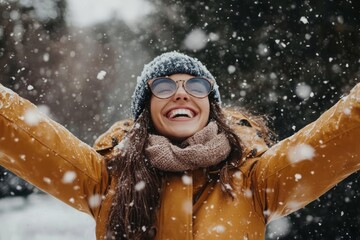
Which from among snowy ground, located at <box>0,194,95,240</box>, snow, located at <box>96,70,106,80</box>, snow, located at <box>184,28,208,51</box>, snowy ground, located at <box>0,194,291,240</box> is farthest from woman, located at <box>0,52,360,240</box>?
snow, located at <box>96,70,106,80</box>

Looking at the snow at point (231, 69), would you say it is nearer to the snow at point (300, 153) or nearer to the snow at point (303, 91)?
the snow at point (303, 91)

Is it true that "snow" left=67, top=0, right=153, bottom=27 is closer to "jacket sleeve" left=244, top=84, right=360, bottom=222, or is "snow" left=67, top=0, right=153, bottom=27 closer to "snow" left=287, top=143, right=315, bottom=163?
"jacket sleeve" left=244, top=84, right=360, bottom=222

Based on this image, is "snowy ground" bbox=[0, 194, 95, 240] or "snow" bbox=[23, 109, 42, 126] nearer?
"snow" bbox=[23, 109, 42, 126]

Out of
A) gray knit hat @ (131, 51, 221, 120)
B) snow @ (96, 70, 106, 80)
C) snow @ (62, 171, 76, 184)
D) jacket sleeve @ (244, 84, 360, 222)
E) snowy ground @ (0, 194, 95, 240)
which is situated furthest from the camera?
snow @ (96, 70, 106, 80)

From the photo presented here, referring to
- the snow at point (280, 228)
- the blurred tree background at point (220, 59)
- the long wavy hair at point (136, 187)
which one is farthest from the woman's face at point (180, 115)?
the snow at point (280, 228)

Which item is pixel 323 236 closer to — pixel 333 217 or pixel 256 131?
pixel 333 217

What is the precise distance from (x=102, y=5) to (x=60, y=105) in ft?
12.5

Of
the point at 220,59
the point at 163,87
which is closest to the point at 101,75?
the point at 220,59

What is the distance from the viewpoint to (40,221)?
8.00m

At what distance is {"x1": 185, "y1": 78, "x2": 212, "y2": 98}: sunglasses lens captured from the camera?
2455 mm

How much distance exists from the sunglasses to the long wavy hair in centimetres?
24

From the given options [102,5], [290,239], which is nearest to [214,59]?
[290,239]

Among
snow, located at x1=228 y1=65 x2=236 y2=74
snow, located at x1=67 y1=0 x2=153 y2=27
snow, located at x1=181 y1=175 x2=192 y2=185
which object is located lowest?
snow, located at x1=228 y1=65 x2=236 y2=74

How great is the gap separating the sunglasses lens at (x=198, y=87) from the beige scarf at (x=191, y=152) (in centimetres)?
20
